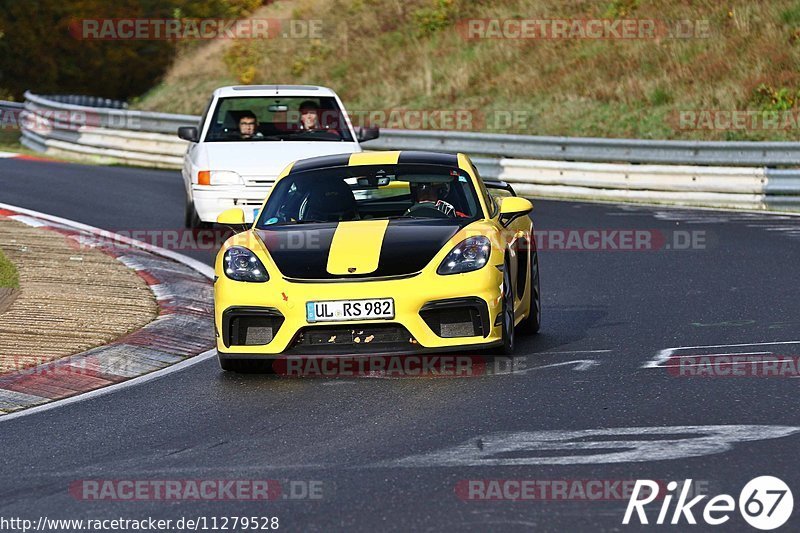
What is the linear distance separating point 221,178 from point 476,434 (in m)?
8.82

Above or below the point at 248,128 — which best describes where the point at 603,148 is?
below

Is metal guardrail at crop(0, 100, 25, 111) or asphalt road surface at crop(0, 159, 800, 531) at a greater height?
metal guardrail at crop(0, 100, 25, 111)

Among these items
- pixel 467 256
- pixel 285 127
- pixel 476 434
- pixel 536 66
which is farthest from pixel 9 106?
pixel 476 434

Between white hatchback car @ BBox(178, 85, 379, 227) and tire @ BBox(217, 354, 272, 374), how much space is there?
19.2ft

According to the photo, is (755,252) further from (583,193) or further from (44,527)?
(44,527)

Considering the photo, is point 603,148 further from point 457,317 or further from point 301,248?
point 457,317

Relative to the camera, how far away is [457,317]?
8727 mm

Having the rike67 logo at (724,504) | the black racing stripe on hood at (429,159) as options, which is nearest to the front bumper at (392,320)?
the black racing stripe on hood at (429,159)

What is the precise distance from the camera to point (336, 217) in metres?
9.88

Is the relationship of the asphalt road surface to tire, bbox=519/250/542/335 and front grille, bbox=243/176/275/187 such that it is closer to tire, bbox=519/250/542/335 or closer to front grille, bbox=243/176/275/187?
tire, bbox=519/250/542/335

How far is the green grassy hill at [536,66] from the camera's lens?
27047 millimetres

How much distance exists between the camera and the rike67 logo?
5516 millimetres

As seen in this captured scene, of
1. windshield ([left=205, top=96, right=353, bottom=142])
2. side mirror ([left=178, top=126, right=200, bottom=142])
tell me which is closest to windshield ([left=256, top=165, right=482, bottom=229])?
windshield ([left=205, top=96, right=353, bottom=142])

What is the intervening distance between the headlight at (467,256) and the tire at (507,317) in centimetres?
19
